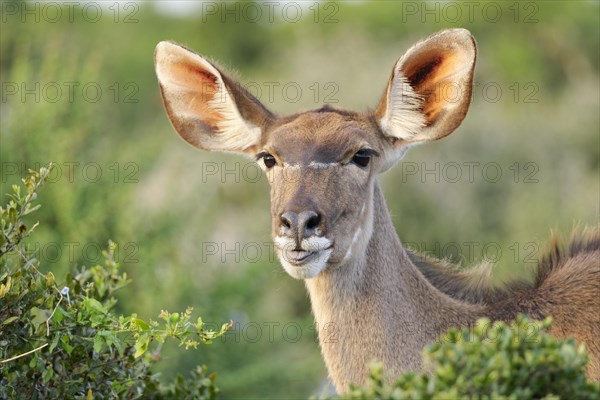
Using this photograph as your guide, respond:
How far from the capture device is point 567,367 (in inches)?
169

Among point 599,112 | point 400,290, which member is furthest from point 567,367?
point 599,112

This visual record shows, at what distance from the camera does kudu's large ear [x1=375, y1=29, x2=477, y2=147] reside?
659 cm

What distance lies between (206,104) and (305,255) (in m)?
1.79

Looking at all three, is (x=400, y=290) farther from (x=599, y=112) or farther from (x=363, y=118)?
(x=599, y=112)

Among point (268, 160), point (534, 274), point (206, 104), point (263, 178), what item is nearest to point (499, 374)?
point (534, 274)

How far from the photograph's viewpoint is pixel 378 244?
21.4 feet

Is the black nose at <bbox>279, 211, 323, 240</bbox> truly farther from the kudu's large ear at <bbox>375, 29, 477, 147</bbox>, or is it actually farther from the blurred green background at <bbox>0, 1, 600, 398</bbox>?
the blurred green background at <bbox>0, 1, 600, 398</bbox>

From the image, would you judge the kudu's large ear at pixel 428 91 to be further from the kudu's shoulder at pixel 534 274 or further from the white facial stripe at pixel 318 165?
the kudu's shoulder at pixel 534 274

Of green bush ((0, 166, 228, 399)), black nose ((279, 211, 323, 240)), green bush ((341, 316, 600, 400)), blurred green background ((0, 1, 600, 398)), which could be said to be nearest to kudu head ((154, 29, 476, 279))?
black nose ((279, 211, 323, 240))

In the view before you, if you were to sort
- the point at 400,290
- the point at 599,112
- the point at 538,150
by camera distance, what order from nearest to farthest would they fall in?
the point at 400,290
the point at 538,150
the point at 599,112

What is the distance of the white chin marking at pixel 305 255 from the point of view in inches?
237

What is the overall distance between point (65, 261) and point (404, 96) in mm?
5861

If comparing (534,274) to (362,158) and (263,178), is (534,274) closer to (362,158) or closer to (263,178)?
(362,158)

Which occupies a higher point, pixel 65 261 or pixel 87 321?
pixel 87 321
